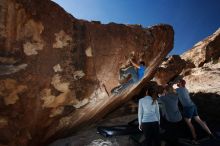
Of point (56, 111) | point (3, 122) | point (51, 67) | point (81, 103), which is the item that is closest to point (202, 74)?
point (81, 103)

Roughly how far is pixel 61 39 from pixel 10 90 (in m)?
1.74

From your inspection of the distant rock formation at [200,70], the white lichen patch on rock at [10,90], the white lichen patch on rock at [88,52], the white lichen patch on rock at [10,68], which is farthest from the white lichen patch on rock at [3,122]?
the distant rock formation at [200,70]

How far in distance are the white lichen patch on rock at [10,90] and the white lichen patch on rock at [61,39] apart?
1.30 meters

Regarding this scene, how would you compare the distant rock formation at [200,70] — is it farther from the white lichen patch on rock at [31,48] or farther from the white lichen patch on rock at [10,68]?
the white lichen patch on rock at [10,68]

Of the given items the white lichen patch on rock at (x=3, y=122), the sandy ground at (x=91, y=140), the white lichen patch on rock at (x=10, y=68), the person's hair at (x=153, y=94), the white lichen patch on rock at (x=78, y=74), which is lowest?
the sandy ground at (x=91, y=140)

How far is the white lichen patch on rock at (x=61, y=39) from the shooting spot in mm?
6246

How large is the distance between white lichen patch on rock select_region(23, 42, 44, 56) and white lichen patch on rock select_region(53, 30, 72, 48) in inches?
15.0

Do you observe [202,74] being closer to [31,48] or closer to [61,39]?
[61,39]

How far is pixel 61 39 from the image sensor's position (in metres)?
6.32

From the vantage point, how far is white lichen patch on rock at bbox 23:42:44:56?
5871 mm

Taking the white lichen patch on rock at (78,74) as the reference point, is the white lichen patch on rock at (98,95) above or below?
below

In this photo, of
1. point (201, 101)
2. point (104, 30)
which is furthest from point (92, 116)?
point (201, 101)

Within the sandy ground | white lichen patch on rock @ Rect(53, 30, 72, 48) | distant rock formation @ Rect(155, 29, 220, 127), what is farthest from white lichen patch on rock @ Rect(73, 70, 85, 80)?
distant rock formation @ Rect(155, 29, 220, 127)

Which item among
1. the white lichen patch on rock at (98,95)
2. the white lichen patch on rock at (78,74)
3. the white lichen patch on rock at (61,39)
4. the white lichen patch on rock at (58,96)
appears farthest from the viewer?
the white lichen patch on rock at (98,95)
